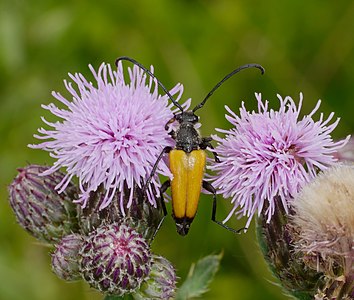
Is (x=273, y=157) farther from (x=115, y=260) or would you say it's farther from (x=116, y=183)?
(x=115, y=260)

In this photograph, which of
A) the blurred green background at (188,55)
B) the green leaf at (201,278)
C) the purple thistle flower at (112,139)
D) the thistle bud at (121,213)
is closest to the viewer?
the purple thistle flower at (112,139)

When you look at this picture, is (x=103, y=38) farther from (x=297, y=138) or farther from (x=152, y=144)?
(x=297, y=138)

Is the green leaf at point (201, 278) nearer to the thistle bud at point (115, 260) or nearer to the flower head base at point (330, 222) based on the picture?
the thistle bud at point (115, 260)

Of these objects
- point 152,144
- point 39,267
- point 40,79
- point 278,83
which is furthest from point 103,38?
point 152,144

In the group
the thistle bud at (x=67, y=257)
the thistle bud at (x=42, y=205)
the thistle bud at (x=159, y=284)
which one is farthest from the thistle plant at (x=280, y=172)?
the thistle bud at (x=42, y=205)

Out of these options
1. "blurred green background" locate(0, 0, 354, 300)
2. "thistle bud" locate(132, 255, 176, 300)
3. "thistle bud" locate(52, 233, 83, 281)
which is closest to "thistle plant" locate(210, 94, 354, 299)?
"thistle bud" locate(132, 255, 176, 300)

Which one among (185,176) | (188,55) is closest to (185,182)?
(185,176)
